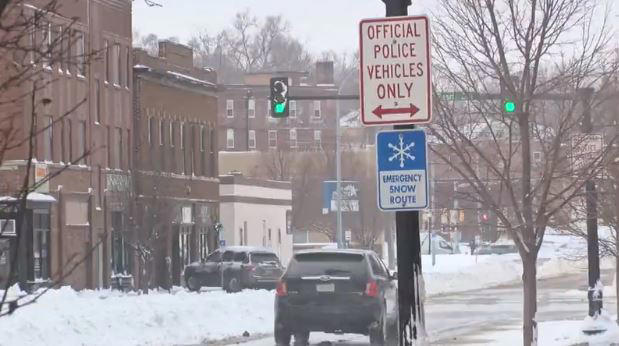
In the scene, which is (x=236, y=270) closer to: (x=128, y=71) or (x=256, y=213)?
(x=128, y=71)

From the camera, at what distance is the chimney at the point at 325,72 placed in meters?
116

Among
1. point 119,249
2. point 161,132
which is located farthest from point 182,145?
point 119,249

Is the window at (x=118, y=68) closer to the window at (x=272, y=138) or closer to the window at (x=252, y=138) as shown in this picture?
the window at (x=272, y=138)

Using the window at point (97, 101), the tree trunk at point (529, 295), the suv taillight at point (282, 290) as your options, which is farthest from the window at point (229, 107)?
the tree trunk at point (529, 295)

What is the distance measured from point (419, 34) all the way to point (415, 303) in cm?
201

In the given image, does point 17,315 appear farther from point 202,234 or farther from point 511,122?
point 202,234

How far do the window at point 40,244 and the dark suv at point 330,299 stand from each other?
1003 inches

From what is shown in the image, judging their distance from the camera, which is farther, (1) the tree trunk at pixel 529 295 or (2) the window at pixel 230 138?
(2) the window at pixel 230 138

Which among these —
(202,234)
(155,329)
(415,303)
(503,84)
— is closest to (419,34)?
(415,303)

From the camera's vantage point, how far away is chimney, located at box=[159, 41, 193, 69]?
202ft

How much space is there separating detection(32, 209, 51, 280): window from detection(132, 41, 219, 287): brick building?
3101 millimetres

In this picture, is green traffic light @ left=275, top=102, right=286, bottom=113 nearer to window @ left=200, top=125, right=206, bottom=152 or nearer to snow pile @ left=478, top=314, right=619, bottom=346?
snow pile @ left=478, top=314, right=619, bottom=346

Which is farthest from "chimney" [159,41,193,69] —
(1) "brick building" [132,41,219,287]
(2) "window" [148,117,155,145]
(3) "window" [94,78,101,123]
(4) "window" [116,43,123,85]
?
(3) "window" [94,78,101,123]

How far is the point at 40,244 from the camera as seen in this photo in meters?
47.9
